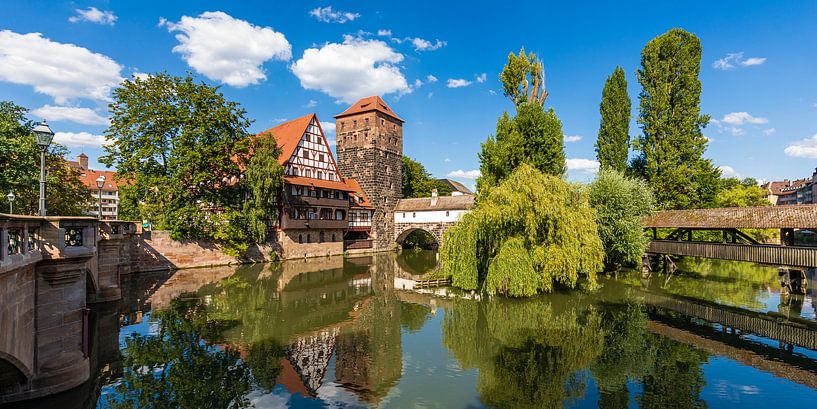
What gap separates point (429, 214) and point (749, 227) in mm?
33313

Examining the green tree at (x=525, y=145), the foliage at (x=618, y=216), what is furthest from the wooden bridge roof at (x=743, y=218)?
the green tree at (x=525, y=145)

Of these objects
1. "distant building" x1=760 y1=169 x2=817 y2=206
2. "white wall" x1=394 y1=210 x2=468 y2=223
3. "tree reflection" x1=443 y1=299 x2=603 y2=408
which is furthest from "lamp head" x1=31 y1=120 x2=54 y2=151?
"distant building" x1=760 y1=169 x2=817 y2=206

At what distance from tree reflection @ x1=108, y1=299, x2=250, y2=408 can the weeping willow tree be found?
38.8ft

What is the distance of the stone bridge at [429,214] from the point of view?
1947 inches

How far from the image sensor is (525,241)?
2053cm

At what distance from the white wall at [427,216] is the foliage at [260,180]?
847 inches

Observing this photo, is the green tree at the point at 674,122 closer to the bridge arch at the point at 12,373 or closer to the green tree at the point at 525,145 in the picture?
the green tree at the point at 525,145

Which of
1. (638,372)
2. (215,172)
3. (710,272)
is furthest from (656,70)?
(215,172)

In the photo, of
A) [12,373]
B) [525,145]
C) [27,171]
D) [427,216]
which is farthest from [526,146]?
[27,171]

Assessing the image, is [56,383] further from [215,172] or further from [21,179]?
[215,172]

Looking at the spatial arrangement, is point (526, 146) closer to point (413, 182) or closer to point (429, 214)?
point (429, 214)

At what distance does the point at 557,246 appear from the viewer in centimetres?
2017

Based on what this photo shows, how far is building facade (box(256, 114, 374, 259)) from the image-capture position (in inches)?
1560

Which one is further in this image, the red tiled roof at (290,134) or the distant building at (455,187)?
the distant building at (455,187)
